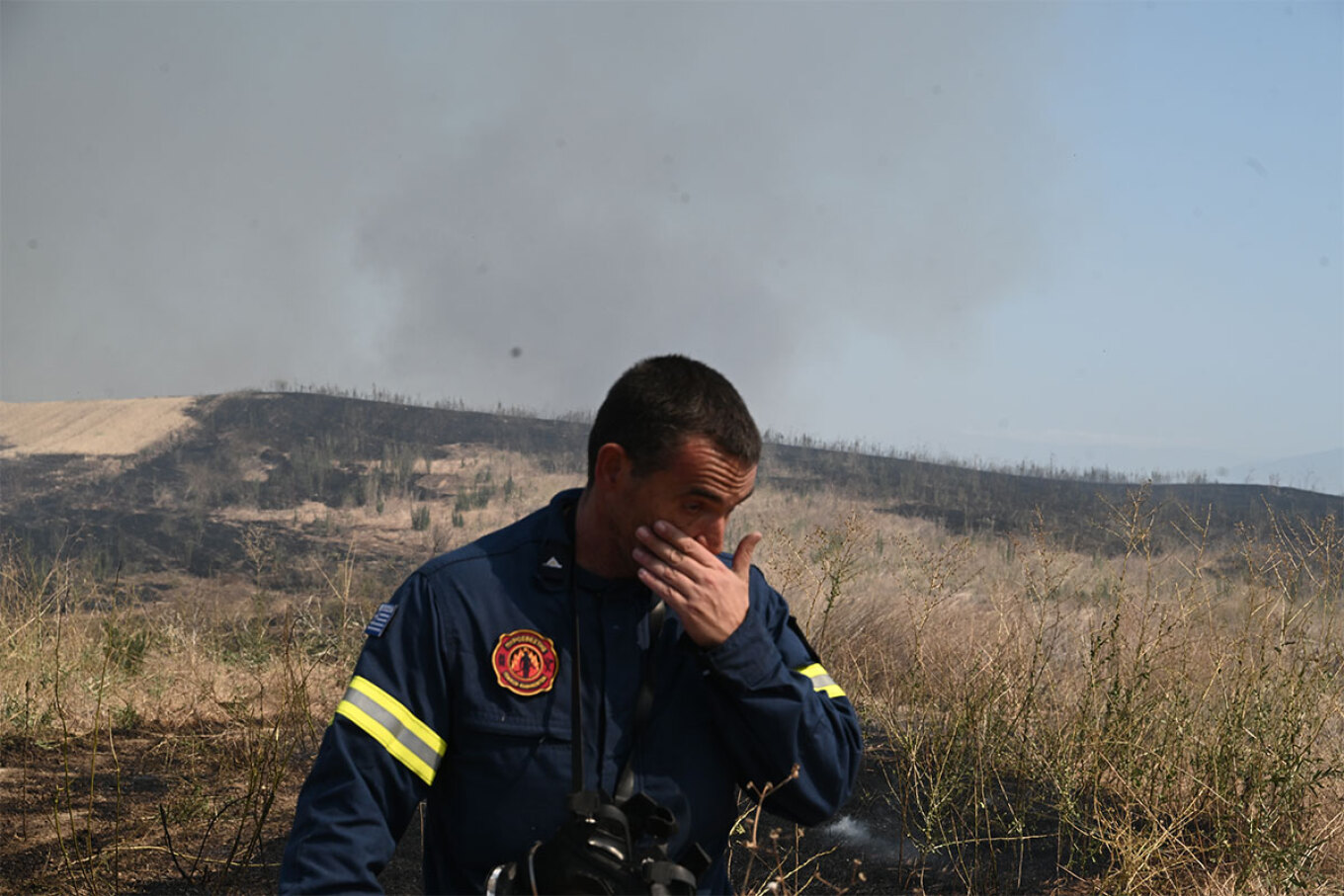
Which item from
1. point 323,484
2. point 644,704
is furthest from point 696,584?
point 323,484

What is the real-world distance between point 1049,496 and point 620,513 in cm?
3564

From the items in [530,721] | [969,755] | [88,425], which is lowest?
[969,755]

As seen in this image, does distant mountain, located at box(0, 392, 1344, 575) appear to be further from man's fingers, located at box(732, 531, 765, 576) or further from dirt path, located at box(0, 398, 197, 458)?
man's fingers, located at box(732, 531, 765, 576)

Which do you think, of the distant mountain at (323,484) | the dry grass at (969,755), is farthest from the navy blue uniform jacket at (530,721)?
the distant mountain at (323,484)

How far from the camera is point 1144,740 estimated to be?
5.58 m

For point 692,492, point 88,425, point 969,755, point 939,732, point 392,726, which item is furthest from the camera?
point 88,425

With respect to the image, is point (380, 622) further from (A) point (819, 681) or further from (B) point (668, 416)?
(A) point (819, 681)

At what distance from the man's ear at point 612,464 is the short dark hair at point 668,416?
14 millimetres

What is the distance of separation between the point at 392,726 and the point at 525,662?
26cm

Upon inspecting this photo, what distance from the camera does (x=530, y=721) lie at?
1985mm

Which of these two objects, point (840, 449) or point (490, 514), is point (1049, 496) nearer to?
point (840, 449)

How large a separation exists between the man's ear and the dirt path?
36556 mm

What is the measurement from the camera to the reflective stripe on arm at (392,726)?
73.5 inches

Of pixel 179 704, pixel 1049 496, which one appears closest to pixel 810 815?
pixel 179 704
